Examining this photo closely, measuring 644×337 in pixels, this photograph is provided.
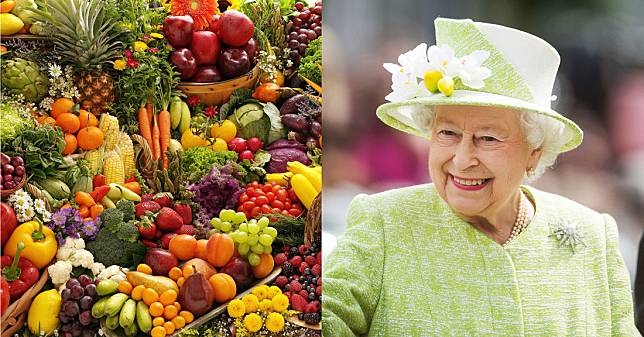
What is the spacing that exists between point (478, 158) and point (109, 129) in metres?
1.45

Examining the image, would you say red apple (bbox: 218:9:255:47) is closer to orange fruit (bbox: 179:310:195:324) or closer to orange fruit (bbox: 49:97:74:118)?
orange fruit (bbox: 49:97:74:118)

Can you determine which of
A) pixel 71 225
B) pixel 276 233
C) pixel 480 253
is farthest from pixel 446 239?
pixel 71 225

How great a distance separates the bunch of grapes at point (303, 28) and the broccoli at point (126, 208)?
88cm

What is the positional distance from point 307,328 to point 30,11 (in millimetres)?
1603

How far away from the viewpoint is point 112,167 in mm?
2814

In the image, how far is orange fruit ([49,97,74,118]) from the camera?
272 centimetres

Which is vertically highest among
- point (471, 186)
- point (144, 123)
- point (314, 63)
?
point (314, 63)

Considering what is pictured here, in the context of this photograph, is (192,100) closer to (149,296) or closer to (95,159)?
(95,159)

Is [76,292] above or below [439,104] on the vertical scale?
below

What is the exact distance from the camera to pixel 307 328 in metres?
2.87

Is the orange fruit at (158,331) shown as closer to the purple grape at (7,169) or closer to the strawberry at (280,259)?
the strawberry at (280,259)

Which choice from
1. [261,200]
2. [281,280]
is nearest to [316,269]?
[281,280]

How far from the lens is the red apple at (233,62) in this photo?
2.89 metres

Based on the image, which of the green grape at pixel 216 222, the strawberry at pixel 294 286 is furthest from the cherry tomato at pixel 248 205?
the strawberry at pixel 294 286
